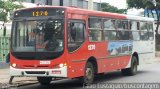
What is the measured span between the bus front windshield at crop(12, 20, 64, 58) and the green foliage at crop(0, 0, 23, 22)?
8799 millimetres

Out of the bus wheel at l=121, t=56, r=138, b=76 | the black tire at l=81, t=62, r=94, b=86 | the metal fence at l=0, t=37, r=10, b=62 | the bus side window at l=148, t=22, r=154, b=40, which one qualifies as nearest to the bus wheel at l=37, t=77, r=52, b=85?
the black tire at l=81, t=62, r=94, b=86

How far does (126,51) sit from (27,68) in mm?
6116

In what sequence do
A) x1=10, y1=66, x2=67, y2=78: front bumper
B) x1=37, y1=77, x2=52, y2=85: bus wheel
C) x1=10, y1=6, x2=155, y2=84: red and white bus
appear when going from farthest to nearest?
x1=37, y1=77, x2=52, y2=85: bus wheel < x1=10, y1=6, x2=155, y2=84: red and white bus < x1=10, y1=66, x2=67, y2=78: front bumper

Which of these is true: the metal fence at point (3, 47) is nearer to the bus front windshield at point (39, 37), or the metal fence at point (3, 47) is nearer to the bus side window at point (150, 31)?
the bus side window at point (150, 31)

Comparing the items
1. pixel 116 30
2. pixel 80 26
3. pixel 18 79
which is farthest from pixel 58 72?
pixel 116 30

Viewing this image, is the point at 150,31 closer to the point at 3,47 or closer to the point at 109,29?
the point at 109,29

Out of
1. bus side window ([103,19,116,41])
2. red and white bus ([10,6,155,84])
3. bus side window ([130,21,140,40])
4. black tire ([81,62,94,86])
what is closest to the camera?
red and white bus ([10,6,155,84])

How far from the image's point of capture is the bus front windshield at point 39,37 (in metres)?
14.5

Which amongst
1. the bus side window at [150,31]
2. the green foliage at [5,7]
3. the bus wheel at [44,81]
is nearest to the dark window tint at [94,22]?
the bus wheel at [44,81]

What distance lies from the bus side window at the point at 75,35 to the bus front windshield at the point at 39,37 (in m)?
0.36

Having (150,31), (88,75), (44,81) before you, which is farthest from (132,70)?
(44,81)

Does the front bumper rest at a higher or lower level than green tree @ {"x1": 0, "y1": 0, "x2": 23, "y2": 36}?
lower

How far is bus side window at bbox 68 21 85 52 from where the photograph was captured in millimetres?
14742

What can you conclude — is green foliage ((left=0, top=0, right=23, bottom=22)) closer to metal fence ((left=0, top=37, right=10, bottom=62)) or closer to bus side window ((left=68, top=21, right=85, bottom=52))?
metal fence ((left=0, top=37, right=10, bottom=62))
